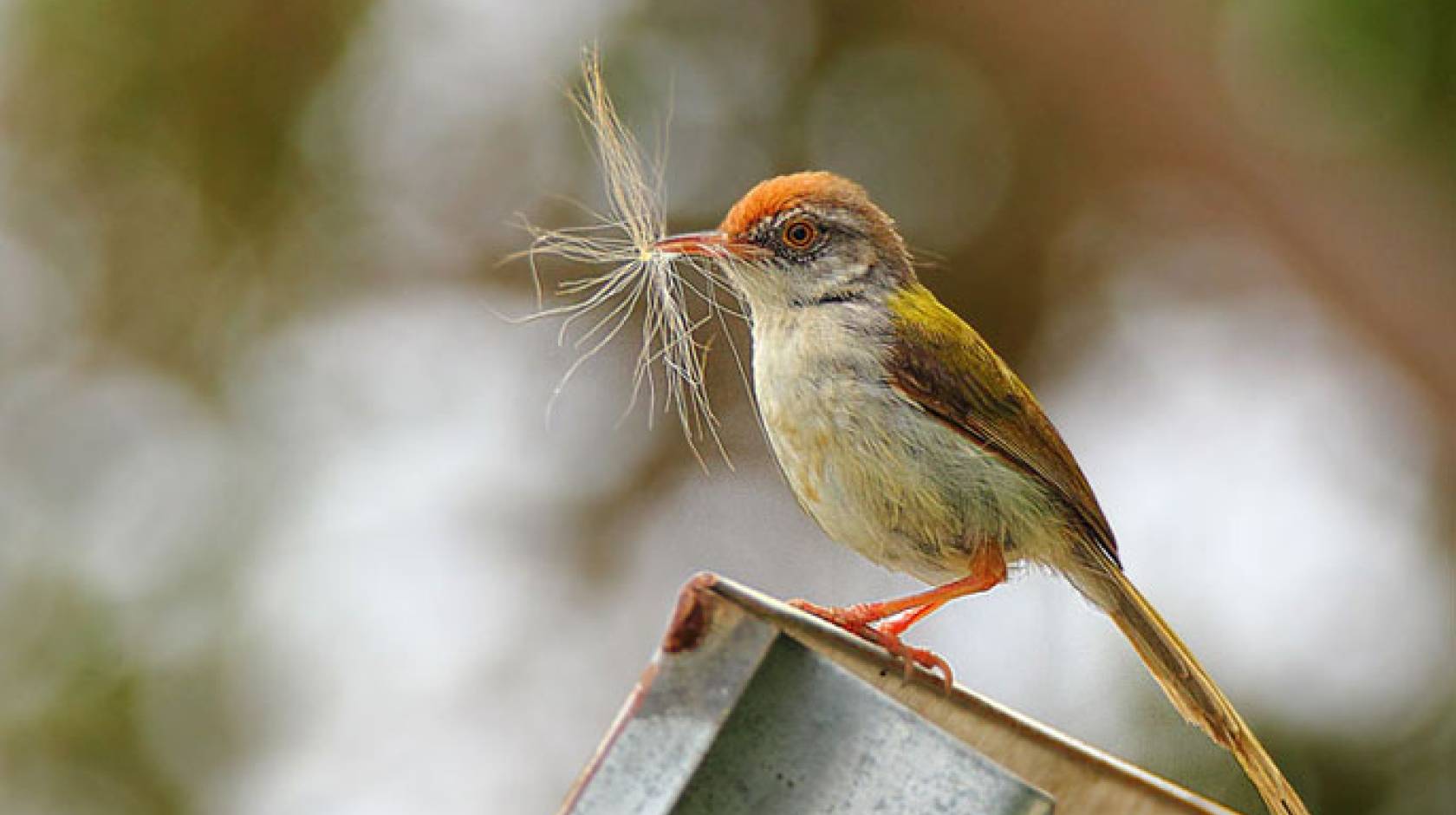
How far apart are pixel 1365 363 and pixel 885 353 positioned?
2336mm

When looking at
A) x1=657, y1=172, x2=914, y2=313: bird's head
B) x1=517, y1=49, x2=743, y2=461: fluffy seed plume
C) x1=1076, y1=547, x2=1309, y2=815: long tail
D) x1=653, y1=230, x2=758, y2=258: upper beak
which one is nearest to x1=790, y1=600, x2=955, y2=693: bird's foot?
x1=517, y1=49, x2=743, y2=461: fluffy seed plume

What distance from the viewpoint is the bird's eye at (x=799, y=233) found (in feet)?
14.4

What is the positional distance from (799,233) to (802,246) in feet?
0.13

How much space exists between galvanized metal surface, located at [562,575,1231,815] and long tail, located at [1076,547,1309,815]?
72.8 inches

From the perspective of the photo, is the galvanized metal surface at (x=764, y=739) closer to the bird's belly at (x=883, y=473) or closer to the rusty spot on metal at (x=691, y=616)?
the rusty spot on metal at (x=691, y=616)

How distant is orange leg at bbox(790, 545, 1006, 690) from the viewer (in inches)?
121

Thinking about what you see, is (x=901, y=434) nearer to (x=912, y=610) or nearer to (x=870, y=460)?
(x=870, y=460)

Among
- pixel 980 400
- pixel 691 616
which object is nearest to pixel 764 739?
pixel 691 616

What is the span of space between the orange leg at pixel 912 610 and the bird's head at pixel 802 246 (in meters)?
0.71

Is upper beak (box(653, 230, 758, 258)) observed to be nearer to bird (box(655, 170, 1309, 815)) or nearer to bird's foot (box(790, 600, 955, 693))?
bird (box(655, 170, 1309, 815))

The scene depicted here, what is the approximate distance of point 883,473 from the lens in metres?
3.94

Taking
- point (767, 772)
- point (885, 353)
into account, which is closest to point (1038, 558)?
point (885, 353)

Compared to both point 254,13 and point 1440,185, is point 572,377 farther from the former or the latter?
point 1440,185

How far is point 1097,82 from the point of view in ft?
20.3
